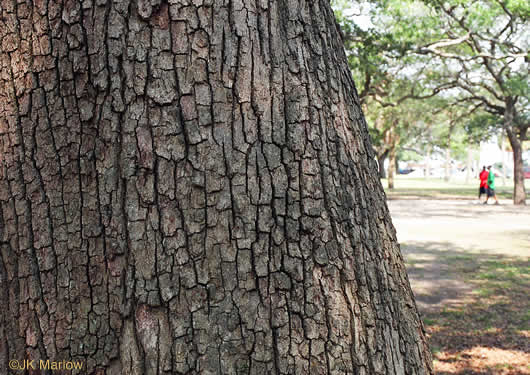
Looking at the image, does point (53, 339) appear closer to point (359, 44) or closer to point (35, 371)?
point (35, 371)

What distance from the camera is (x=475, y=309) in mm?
6191

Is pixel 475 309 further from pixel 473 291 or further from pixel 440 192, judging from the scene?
pixel 440 192

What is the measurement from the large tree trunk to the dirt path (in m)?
3.72

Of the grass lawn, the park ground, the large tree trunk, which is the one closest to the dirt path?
the park ground

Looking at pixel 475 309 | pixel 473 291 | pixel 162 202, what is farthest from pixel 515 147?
pixel 162 202

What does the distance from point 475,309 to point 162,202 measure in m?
5.83

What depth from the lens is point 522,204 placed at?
72.2 ft

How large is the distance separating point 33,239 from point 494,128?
93.8ft

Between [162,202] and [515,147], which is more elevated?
[515,147]

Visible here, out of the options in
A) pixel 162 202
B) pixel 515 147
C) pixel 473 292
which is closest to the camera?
pixel 162 202

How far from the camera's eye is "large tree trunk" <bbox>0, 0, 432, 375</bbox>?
50.5 inches

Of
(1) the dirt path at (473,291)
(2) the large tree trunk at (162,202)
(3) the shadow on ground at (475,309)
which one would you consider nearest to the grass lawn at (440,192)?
(1) the dirt path at (473,291)

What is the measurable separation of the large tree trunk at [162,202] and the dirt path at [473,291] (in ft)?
12.2

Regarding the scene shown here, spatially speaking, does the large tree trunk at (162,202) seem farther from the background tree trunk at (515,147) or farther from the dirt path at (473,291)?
the background tree trunk at (515,147)
